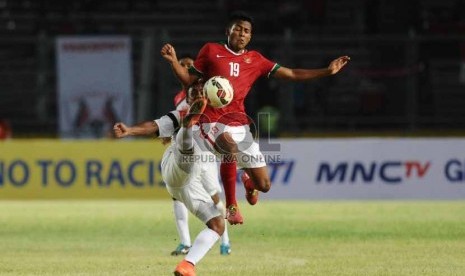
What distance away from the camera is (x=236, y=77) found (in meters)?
13.7

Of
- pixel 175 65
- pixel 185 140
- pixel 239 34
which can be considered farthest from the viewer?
pixel 239 34

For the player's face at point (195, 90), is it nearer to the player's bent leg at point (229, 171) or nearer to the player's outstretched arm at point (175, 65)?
the player's outstretched arm at point (175, 65)

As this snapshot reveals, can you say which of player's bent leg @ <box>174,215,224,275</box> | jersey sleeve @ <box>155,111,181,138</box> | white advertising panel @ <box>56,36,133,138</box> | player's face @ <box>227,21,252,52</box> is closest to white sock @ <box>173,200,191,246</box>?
player's face @ <box>227,21,252,52</box>

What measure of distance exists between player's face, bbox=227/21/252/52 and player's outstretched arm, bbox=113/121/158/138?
2.20 m

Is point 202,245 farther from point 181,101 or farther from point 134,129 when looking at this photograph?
point 181,101

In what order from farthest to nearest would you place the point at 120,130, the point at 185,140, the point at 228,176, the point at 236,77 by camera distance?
the point at 228,176, the point at 236,77, the point at 185,140, the point at 120,130

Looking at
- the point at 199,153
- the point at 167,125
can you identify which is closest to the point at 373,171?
the point at 199,153

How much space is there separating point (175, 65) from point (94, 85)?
592 inches

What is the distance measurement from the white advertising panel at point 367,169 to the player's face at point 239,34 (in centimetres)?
1058

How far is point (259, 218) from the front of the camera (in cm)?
2078

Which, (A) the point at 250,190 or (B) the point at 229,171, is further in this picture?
(A) the point at 250,190

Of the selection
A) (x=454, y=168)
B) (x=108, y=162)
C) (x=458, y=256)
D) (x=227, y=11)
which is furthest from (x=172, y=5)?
(x=458, y=256)

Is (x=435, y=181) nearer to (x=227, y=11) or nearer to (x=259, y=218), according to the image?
(x=259, y=218)

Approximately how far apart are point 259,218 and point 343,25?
14058 millimetres
